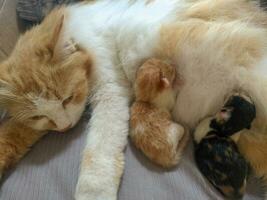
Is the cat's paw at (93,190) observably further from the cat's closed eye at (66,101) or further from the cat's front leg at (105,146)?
the cat's closed eye at (66,101)

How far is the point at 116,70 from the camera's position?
1.24 metres

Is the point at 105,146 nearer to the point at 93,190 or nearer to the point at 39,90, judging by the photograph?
the point at 93,190

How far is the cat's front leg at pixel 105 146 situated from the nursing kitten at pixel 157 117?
0.05 m

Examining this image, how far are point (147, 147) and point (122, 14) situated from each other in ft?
1.76

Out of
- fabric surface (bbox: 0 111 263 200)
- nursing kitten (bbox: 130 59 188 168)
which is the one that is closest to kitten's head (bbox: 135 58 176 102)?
nursing kitten (bbox: 130 59 188 168)

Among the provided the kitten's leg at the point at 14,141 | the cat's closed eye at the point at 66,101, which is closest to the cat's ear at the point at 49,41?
the cat's closed eye at the point at 66,101

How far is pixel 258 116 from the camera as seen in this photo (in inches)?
41.6

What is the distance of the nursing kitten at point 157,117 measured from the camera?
1035 mm

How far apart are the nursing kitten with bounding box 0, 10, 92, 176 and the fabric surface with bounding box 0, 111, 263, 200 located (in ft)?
0.20

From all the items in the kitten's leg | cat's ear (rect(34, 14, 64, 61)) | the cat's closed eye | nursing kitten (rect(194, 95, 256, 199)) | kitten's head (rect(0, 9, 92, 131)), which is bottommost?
nursing kitten (rect(194, 95, 256, 199))

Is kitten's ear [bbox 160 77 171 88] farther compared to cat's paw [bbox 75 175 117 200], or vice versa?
kitten's ear [bbox 160 77 171 88]

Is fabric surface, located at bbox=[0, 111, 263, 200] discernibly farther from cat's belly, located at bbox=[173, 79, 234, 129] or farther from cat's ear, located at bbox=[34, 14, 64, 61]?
cat's ear, located at bbox=[34, 14, 64, 61]

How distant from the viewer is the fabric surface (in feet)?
3.21

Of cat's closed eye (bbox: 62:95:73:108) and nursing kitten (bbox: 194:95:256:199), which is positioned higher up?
cat's closed eye (bbox: 62:95:73:108)
